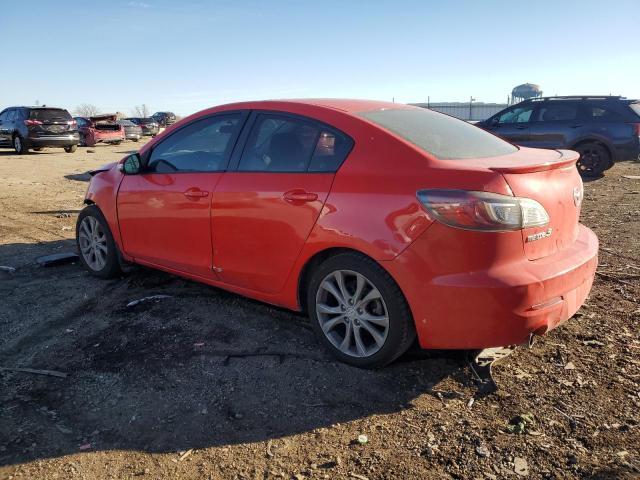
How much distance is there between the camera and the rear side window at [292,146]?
328 centimetres

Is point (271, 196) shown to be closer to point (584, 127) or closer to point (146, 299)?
point (146, 299)

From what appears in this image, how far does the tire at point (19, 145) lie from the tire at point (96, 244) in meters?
17.4

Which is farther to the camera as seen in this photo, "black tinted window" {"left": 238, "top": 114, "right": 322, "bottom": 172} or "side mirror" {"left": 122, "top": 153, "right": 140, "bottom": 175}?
"side mirror" {"left": 122, "top": 153, "right": 140, "bottom": 175}

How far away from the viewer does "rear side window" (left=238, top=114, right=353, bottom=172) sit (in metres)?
3.28

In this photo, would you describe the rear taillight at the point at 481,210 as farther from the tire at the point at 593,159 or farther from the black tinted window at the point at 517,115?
the black tinted window at the point at 517,115

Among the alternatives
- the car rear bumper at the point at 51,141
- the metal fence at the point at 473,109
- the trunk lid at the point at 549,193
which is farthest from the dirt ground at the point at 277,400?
the metal fence at the point at 473,109

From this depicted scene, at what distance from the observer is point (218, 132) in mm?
4035

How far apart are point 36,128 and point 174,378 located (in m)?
19.7

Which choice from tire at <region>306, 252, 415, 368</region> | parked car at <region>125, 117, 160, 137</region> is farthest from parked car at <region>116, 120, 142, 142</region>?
tire at <region>306, 252, 415, 368</region>

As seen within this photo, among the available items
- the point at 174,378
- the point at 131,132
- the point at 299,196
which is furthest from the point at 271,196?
the point at 131,132

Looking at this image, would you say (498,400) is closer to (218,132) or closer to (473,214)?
(473,214)

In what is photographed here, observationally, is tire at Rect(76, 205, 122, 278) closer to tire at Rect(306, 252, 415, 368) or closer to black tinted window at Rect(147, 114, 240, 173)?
black tinted window at Rect(147, 114, 240, 173)

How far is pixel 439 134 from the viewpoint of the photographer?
11.3 feet

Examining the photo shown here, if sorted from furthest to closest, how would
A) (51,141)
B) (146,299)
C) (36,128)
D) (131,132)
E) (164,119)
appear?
(164,119), (131,132), (51,141), (36,128), (146,299)
